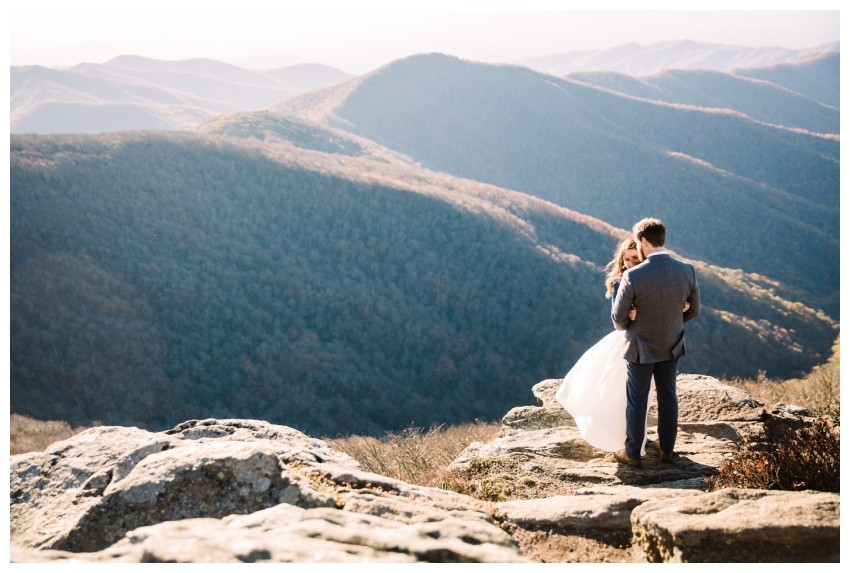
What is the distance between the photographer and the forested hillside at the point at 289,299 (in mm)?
22281

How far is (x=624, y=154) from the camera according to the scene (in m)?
84.8

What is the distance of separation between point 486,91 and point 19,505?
369ft

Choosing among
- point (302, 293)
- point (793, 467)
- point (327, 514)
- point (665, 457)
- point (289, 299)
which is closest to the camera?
point (327, 514)

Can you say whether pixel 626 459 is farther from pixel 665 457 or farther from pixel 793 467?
pixel 793 467

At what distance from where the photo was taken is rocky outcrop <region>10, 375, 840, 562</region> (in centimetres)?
281

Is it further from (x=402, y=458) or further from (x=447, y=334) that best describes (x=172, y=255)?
(x=402, y=458)

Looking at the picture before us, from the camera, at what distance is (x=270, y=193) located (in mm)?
35875

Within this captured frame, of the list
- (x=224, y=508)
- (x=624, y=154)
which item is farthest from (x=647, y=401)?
(x=624, y=154)

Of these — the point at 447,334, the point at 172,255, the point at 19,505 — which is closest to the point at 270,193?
the point at 172,255

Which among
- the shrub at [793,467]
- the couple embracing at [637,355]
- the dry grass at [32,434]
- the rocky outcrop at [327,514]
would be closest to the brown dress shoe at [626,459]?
the couple embracing at [637,355]

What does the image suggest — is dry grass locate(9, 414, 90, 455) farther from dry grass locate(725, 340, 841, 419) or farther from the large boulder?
dry grass locate(725, 340, 841, 419)

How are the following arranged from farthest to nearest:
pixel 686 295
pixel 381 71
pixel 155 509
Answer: pixel 381 71, pixel 686 295, pixel 155 509

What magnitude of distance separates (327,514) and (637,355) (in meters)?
2.81

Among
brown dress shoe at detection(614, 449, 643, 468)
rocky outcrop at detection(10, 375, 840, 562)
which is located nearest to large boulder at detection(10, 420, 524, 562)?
rocky outcrop at detection(10, 375, 840, 562)
